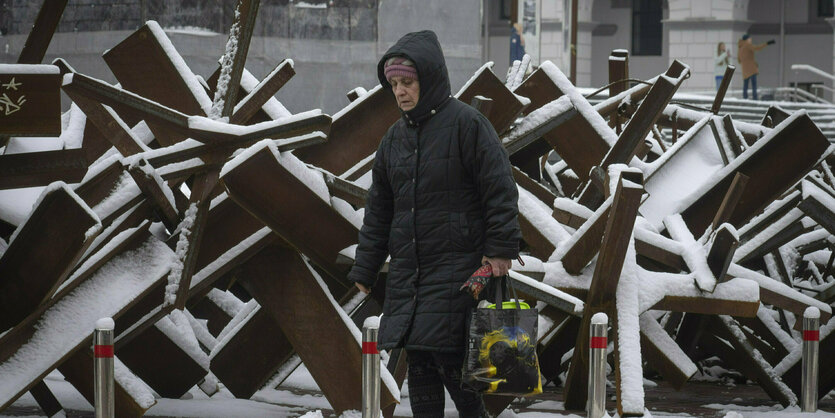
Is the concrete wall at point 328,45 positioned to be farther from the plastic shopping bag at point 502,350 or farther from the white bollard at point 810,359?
the plastic shopping bag at point 502,350

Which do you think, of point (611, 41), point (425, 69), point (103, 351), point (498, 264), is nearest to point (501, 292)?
point (498, 264)

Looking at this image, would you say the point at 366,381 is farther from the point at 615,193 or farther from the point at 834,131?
the point at 834,131

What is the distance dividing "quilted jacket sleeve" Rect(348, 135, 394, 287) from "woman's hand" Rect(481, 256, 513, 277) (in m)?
0.50

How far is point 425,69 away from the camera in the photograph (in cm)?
476

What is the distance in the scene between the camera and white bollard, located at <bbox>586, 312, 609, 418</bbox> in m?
5.62

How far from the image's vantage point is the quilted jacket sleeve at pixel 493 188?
Result: 15.3 feet

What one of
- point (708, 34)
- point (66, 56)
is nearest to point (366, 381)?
point (66, 56)

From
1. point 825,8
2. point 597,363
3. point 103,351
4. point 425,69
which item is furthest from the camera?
point 825,8

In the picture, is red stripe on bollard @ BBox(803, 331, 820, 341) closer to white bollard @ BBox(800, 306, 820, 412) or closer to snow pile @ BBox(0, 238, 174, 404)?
white bollard @ BBox(800, 306, 820, 412)

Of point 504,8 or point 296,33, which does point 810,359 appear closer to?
point 296,33

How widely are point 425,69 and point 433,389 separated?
124 centimetres

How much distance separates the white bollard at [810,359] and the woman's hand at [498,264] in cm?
252

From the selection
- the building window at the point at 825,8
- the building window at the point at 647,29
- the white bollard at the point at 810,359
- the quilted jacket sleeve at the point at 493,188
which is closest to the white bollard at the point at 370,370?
the quilted jacket sleeve at the point at 493,188

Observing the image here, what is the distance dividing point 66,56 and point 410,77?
32.3 feet
